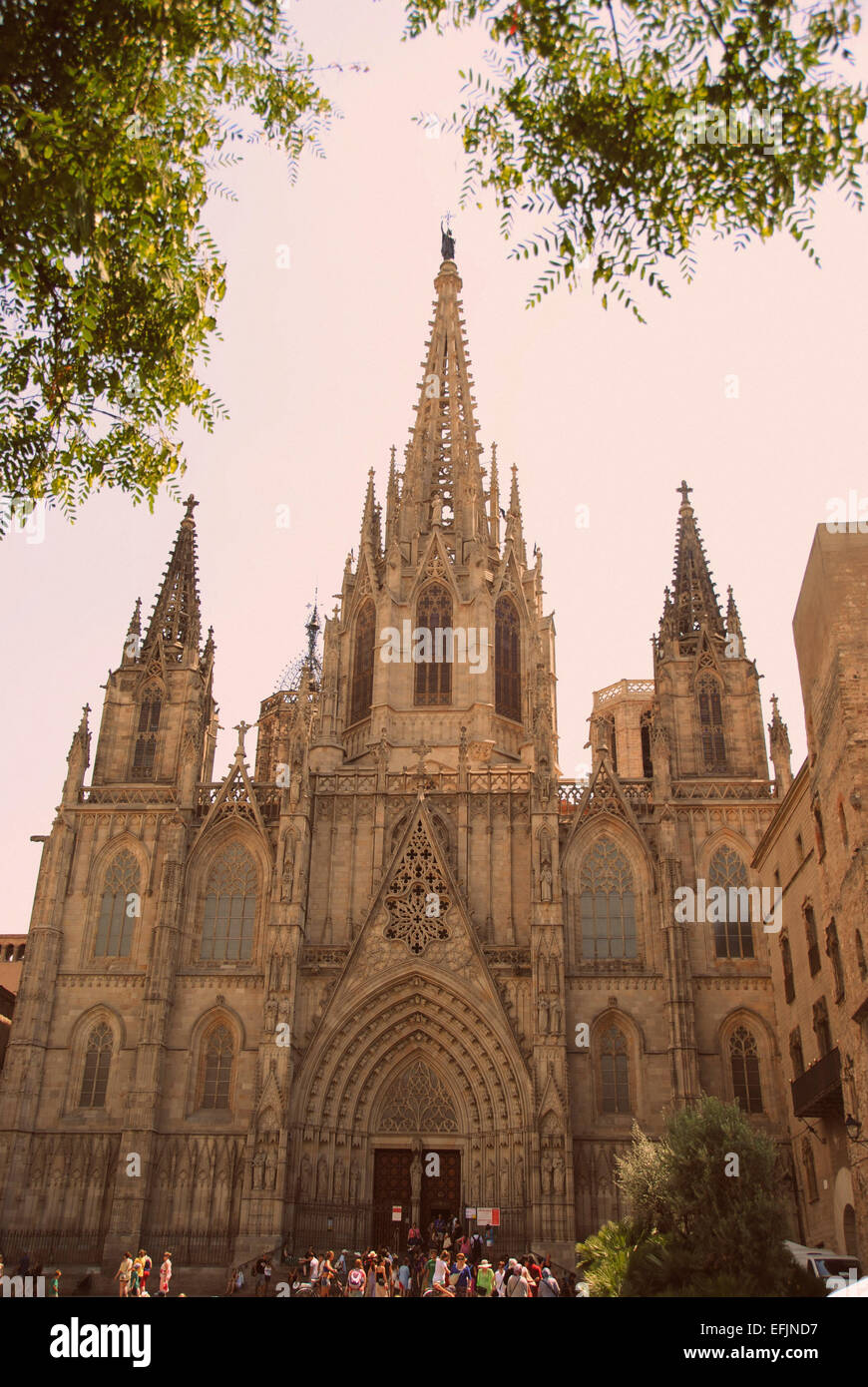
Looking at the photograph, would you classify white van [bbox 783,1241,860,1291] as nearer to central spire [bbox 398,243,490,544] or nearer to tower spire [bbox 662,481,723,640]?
tower spire [bbox 662,481,723,640]

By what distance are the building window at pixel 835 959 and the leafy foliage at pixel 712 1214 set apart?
457cm

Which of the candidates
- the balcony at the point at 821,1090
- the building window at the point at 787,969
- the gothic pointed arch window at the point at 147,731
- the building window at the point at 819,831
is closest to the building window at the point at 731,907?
the building window at the point at 787,969

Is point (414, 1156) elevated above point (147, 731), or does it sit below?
below

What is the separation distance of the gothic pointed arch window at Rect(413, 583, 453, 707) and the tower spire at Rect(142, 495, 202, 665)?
8212 millimetres

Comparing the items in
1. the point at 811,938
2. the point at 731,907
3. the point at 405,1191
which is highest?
the point at 731,907

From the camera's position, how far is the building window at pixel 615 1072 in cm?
3344

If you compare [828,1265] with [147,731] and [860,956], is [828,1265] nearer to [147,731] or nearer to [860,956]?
[860,956]

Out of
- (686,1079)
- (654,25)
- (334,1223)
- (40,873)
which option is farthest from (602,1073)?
(654,25)

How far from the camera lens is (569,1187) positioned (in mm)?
30844

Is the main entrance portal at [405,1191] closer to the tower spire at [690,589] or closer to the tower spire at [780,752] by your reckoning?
the tower spire at [780,752]

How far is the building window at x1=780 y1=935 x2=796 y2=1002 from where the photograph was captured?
31.5m

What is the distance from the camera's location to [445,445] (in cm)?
5059

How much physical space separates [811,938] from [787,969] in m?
3.54

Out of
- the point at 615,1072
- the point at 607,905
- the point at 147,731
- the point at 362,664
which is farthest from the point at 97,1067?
the point at 362,664
